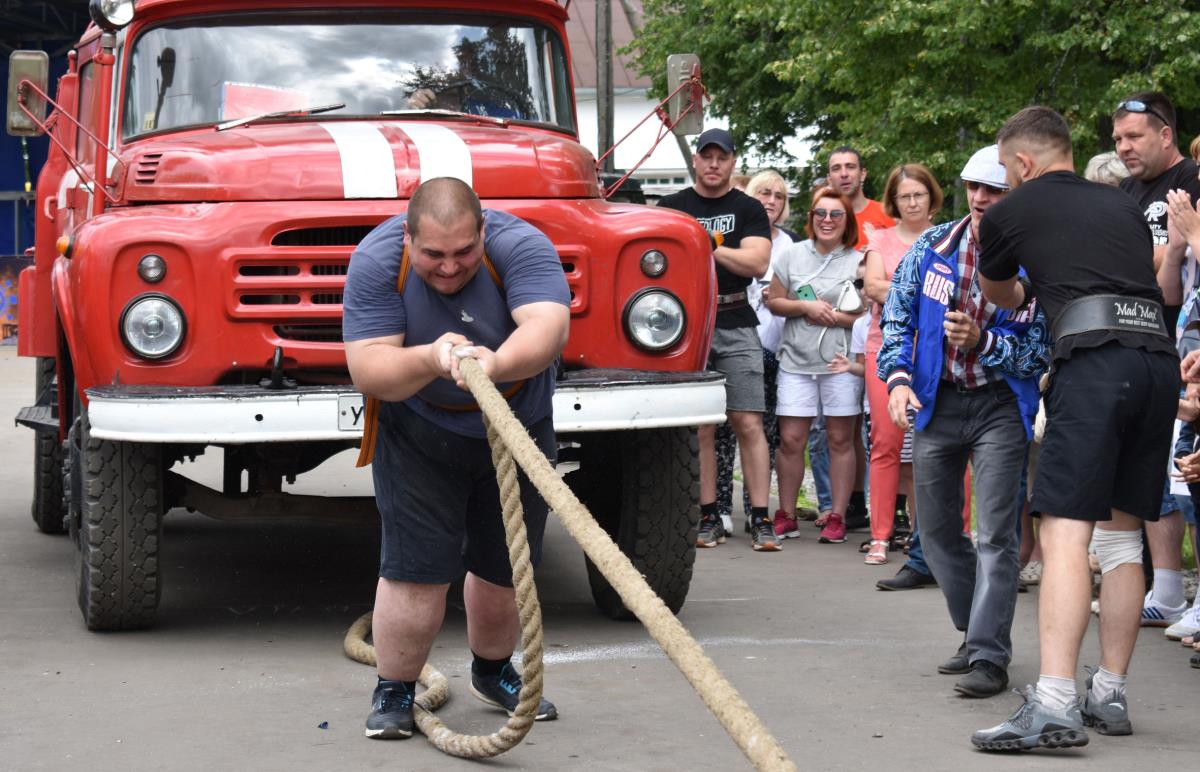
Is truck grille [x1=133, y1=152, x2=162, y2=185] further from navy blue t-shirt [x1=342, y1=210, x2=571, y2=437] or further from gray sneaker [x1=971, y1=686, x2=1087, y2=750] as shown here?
gray sneaker [x1=971, y1=686, x2=1087, y2=750]

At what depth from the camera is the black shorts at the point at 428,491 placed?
5.23 m

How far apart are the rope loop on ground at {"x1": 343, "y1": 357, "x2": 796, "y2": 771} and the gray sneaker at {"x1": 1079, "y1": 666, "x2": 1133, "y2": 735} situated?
181cm

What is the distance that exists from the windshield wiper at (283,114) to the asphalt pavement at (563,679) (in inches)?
79.0

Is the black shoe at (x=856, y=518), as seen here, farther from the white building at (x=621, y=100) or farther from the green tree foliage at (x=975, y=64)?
the white building at (x=621, y=100)

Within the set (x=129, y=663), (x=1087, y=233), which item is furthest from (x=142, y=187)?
(x=1087, y=233)

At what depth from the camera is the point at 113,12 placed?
7465 mm

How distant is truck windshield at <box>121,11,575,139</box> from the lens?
7473 mm

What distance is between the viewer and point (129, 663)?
6.41m

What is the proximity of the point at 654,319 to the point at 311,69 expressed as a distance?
1.90 meters

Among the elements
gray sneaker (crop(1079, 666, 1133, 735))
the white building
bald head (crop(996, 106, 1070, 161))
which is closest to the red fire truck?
bald head (crop(996, 106, 1070, 161))

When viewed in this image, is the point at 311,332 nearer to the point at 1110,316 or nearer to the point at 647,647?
the point at 647,647

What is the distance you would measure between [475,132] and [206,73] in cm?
118

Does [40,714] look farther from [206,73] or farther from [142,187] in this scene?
[206,73]

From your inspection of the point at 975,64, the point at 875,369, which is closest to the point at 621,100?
the point at 975,64
